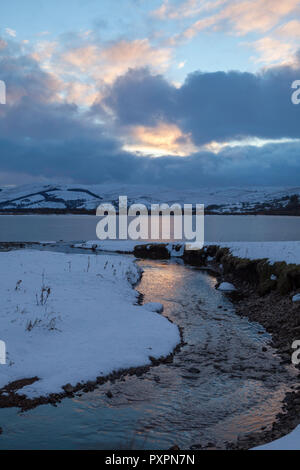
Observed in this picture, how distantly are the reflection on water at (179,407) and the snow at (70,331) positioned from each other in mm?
959

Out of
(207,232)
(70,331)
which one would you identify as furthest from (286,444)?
(207,232)

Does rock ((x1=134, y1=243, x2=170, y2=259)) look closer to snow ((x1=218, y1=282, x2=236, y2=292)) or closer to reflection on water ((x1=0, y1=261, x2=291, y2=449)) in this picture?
snow ((x1=218, y1=282, x2=236, y2=292))

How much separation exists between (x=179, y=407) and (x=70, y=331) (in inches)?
248

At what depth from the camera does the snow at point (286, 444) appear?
6969mm

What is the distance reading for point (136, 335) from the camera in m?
14.5

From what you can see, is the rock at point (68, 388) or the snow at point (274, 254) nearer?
the rock at point (68, 388)

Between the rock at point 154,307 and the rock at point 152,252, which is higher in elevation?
the rock at point 152,252

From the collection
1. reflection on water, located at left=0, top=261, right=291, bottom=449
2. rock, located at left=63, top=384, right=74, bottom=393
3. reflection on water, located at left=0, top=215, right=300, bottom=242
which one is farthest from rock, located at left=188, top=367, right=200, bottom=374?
reflection on water, located at left=0, top=215, right=300, bottom=242

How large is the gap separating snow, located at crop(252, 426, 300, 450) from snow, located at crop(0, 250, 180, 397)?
5683mm

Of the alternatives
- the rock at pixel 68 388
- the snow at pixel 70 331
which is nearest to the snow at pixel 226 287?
the snow at pixel 70 331

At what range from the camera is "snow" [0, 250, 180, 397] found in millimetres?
11078

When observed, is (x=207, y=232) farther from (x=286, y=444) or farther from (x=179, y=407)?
(x=286, y=444)

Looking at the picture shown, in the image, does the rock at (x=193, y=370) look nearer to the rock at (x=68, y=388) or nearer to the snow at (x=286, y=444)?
the rock at (x=68, y=388)
